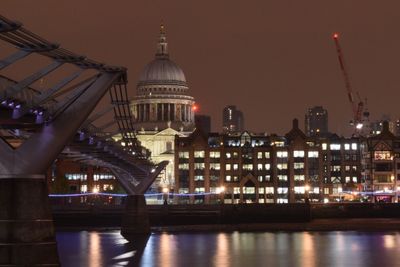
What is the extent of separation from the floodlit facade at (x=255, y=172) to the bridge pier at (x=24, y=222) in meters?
144

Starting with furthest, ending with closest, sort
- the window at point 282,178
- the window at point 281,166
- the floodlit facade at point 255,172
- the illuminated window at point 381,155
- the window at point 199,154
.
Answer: the window at point 199,154 < the window at point 281,166 < the window at point 282,178 < the floodlit facade at point 255,172 < the illuminated window at point 381,155

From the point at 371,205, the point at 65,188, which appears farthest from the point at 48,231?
the point at 65,188

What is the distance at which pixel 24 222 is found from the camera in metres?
45.8

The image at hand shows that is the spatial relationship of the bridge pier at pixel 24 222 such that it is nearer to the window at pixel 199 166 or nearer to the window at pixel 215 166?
the window at pixel 199 166

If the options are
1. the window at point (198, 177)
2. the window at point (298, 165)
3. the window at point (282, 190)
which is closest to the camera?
the window at point (282, 190)

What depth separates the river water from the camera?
76875 millimetres

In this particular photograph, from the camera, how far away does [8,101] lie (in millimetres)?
44562

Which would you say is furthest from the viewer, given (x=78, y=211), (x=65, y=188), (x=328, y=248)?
(x=65, y=188)

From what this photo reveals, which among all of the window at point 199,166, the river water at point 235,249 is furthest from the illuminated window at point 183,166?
the river water at point 235,249

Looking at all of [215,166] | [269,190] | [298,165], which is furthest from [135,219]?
[298,165]

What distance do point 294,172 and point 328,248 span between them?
10286 centimetres

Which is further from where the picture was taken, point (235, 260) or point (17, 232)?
point (235, 260)

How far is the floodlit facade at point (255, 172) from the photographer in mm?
192500

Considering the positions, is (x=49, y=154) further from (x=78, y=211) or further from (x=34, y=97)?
(x=78, y=211)
